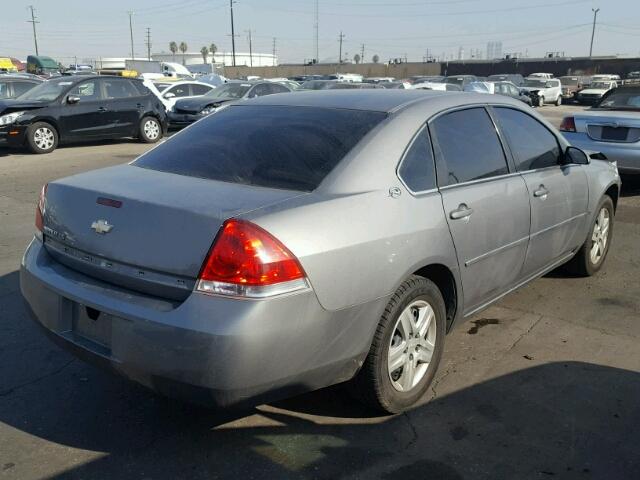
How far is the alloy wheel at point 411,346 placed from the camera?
10.3 feet

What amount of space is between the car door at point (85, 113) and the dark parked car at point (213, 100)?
296 cm

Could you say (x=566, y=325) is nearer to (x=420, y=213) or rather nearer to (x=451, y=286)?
(x=451, y=286)

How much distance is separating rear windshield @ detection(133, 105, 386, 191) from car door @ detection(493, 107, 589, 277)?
1310 millimetres

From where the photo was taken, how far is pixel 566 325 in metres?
4.44

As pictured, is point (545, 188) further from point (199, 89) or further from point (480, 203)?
point (199, 89)

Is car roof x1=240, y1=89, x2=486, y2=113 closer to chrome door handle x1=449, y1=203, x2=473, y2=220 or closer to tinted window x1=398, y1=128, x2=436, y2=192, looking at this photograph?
tinted window x1=398, y1=128, x2=436, y2=192

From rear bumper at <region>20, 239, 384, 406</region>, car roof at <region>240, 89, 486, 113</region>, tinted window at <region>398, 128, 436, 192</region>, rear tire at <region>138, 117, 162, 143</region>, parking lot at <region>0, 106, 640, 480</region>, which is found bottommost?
parking lot at <region>0, 106, 640, 480</region>

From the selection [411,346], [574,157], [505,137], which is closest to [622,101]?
[574,157]

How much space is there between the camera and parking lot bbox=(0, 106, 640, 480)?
9.15 feet

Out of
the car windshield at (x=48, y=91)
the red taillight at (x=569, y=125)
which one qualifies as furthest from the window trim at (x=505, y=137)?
the car windshield at (x=48, y=91)

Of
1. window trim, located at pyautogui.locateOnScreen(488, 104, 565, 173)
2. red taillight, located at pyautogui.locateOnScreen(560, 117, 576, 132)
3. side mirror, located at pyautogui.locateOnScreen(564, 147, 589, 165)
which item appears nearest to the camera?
window trim, located at pyautogui.locateOnScreen(488, 104, 565, 173)

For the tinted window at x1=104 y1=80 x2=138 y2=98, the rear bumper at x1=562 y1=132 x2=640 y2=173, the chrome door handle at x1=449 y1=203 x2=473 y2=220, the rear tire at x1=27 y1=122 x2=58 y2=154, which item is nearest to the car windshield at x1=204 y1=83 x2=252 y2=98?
the tinted window at x1=104 y1=80 x2=138 y2=98

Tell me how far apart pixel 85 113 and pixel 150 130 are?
1902 millimetres

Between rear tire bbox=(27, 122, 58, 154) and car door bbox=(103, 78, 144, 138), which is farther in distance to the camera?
car door bbox=(103, 78, 144, 138)
